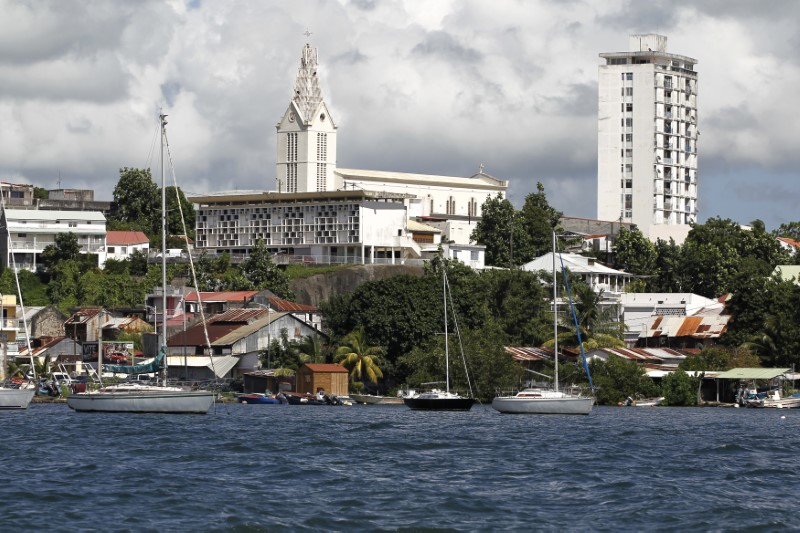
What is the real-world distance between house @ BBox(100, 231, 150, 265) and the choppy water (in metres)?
75.5

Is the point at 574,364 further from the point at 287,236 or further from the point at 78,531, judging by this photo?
the point at 78,531

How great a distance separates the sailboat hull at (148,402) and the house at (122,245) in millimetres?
74125

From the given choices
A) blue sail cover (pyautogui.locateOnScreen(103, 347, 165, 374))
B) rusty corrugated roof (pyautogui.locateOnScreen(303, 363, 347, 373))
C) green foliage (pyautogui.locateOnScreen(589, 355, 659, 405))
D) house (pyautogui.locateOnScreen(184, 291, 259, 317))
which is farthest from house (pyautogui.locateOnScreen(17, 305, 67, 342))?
green foliage (pyautogui.locateOnScreen(589, 355, 659, 405))

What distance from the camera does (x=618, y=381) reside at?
11238 centimetres

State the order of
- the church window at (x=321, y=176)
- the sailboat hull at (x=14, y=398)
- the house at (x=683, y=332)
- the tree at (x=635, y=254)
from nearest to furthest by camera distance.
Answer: the sailboat hull at (x=14, y=398) < the house at (x=683, y=332) < the tree at (x=635, y=254) < the church window at (x=321, y=176)

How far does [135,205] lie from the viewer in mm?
175250

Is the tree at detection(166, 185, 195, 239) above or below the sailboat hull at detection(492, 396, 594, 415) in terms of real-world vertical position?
above

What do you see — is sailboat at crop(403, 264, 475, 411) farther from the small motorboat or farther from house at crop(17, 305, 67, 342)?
house at crop(17, 305, 67, 342)

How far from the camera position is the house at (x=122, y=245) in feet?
518

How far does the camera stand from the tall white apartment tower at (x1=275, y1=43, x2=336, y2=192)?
190000mm

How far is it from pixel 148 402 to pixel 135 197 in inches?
3852

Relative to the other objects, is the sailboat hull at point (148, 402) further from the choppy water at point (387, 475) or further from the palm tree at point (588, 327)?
the palm tree at point (588, 327)

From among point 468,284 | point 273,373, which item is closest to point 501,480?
point 273,373

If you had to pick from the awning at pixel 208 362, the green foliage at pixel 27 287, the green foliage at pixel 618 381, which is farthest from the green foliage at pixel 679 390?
the green foliage at pixel 27 287
